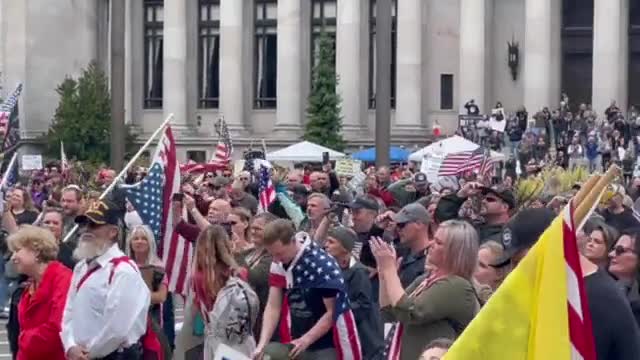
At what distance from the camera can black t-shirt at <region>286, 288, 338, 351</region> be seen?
9.99m

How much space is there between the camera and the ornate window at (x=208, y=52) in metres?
58.2

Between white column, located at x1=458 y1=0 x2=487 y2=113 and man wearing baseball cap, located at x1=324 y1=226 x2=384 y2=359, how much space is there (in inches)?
1612

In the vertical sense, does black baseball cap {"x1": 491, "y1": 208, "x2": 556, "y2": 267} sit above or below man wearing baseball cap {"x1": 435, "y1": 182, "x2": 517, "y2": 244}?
above

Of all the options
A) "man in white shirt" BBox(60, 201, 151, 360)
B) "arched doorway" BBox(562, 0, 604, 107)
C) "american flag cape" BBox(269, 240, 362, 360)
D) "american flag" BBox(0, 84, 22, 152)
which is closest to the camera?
"man in white shirt" BBox(60, 201, 151, 360)

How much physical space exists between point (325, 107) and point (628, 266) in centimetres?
4166

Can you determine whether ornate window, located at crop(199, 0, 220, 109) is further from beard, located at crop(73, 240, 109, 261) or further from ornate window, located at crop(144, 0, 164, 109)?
beard, located at crop(73, 240, 109, 261)

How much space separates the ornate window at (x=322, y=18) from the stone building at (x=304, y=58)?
5cm

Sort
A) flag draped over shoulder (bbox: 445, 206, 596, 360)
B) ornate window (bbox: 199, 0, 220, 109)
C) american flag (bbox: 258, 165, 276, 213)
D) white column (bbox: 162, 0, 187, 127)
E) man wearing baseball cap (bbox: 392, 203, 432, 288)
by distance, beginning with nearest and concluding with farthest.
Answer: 1. flag draped over shoulder (bbox: 445, 206, 596, 360)
2. man wearing baseball cap (bbox: 392, 203, 432, 288)
3. american flag (bbox: 258, 165, 276, 213)
4. white column (bbox: 162, 0, 187, 127)
5. ornate window (bbox: 199, 0, 220, 109)

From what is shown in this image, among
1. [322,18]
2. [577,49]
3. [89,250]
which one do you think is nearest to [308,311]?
[89,250]

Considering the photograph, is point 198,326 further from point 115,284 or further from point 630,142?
point 630,142

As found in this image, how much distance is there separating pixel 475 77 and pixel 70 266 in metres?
39.3

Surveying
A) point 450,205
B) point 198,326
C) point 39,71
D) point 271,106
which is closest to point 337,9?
point 271,106

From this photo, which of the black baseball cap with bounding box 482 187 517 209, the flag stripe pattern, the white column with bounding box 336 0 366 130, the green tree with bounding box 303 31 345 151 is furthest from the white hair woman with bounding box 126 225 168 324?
the white column with bounding box 336 0 366 130

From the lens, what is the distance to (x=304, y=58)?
55.3m
